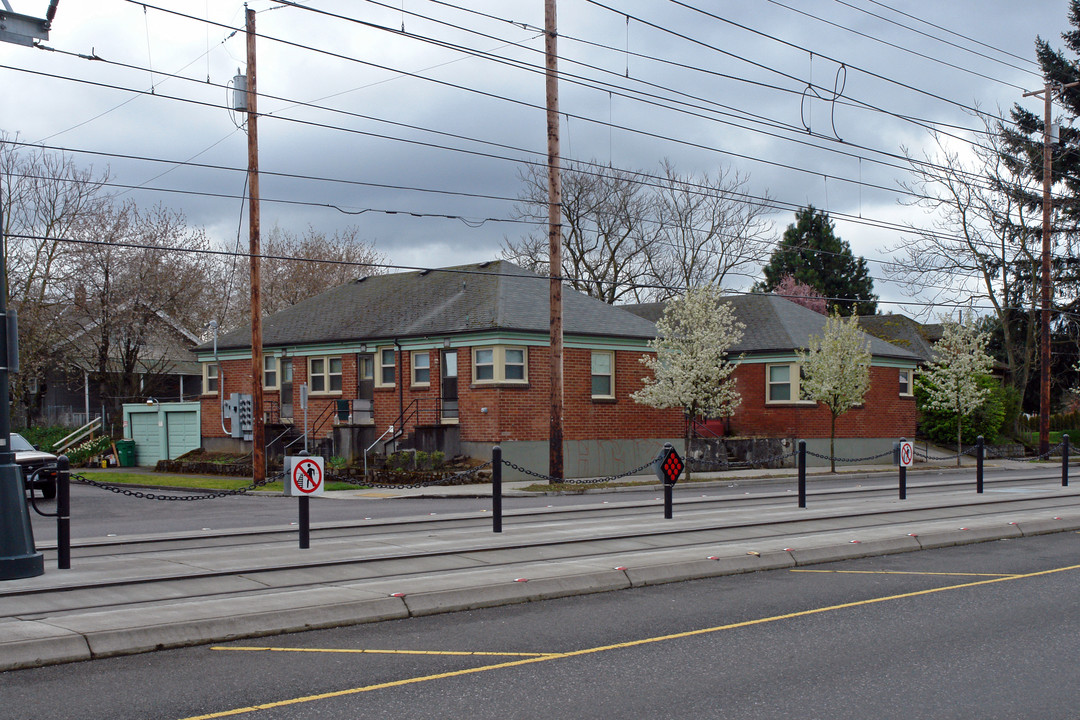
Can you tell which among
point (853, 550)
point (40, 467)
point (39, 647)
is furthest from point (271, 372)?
point (39, 647)

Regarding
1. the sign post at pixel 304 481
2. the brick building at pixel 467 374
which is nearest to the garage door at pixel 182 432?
the brick building at pixel 467 374

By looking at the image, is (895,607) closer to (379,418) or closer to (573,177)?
(379,418)

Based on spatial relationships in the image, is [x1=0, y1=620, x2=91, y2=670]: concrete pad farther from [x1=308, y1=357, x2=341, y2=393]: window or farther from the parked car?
[x1=308, y1=357, x2=341, y2=393]: window

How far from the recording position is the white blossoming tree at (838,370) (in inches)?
1292

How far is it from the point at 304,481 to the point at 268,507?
9630mm

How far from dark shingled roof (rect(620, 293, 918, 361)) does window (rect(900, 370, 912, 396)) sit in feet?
2.04

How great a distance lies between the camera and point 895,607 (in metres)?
9.43

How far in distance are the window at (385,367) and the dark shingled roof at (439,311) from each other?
2.20 feet

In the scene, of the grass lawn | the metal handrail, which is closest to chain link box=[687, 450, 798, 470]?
the grass lawn

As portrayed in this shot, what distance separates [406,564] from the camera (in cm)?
1136

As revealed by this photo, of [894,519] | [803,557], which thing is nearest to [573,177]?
[894,519]

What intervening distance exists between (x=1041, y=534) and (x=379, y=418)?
22517 mm

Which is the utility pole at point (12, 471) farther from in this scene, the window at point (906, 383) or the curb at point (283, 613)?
the window at point (906, 383)

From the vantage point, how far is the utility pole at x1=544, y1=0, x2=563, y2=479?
80.5 feet
